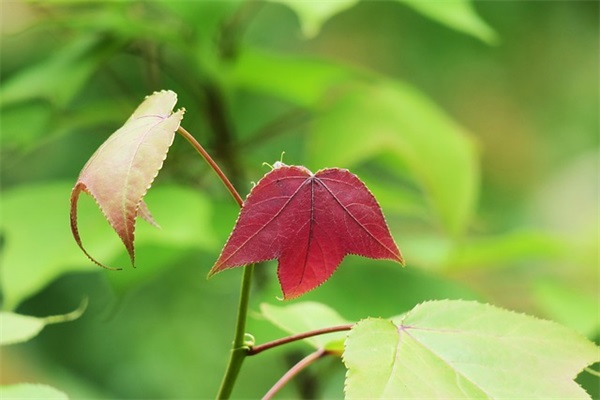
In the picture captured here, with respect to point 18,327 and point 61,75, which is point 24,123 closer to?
point 61,75

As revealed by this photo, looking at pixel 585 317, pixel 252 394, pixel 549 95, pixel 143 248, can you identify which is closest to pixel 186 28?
pixel 143 248

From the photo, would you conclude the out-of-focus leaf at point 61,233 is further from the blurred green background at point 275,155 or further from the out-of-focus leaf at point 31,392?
the out-of-focus leaf at point 31,392

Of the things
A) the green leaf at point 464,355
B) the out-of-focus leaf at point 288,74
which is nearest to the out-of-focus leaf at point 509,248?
the out-of-focus leaf at point 288,74

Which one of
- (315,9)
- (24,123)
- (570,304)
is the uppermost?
(315,9)

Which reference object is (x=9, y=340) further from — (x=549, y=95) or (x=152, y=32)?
(x=549, y=95)

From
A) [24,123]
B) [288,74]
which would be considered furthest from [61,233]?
[288,74]

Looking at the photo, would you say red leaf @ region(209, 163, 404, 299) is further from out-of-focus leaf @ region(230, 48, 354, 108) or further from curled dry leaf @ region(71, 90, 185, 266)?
out-of-focus leaf @ region(230, 48, 354, 108)
